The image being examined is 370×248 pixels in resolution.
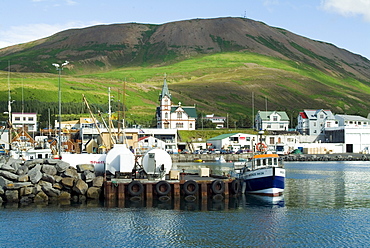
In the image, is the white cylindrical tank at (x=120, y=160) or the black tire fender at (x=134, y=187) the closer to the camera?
the black tire fender at (x=134, y=187)

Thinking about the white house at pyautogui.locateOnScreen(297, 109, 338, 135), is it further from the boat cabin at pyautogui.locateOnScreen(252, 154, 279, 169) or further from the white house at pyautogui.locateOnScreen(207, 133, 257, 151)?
the boat cabin at pyautogui.locateOnScreen(252, 154, 279, 169)

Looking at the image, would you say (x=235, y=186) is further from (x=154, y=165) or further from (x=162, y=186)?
(x=154, y=165)

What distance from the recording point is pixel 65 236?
39375mm

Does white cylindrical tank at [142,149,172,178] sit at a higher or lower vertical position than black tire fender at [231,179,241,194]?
higher

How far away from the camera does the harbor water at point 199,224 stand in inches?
1490

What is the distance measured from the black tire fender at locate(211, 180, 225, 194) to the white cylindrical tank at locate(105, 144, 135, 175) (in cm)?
983

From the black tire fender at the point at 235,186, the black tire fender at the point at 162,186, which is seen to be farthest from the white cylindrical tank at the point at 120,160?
the black tire fender at the point at 235,186

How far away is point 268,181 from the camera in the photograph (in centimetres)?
5869

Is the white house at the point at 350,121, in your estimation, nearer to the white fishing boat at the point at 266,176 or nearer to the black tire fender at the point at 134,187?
the white fishing boat at the point at 266,176

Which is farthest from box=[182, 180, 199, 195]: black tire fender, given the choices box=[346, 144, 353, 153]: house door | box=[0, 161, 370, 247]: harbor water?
box=[346, 144, 353, 153]: house door

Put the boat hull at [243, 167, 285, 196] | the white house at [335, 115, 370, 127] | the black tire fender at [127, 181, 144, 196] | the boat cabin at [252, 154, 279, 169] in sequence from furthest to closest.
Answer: the white house at [335, 115, 370, 127]
the boat cabin at [252, 154, 279, 169]
the boat hull at [243, 167, 285, 196]
the black tire fender at [127, 181, 144, 196]

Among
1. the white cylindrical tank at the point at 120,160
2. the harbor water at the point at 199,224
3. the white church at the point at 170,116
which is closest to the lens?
the harbor water at the point at 199,224

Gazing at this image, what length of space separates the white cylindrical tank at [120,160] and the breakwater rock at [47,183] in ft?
10.1

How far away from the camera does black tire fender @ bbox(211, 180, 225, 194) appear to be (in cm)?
5622
